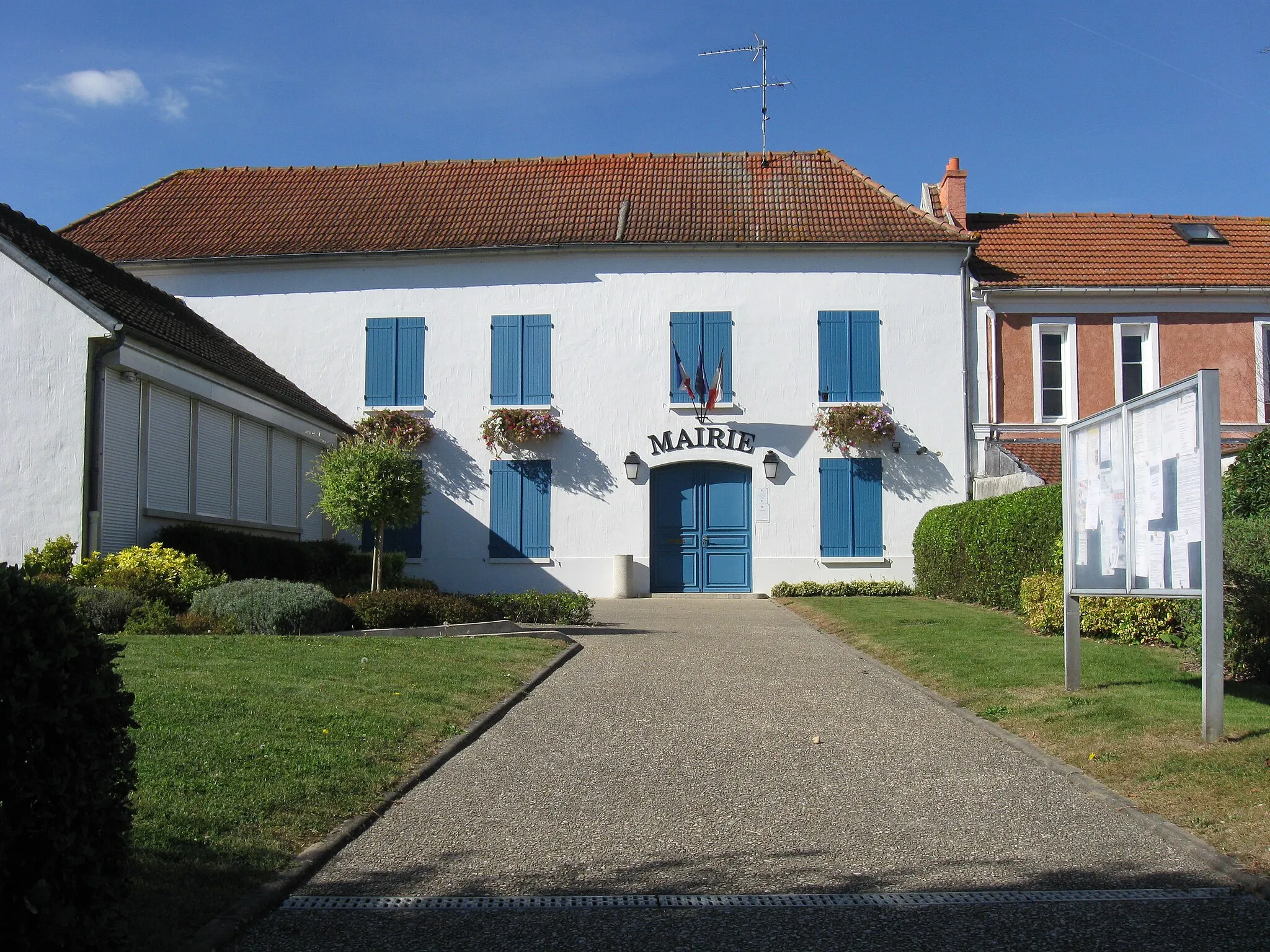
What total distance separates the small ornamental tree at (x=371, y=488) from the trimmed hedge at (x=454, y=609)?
1.71 meters

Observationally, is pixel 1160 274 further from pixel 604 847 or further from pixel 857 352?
pixel 604 847

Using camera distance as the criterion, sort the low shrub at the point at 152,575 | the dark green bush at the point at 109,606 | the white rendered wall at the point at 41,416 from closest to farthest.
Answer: the dark green bush at the point at 109,606
the low shrub at the point at 152,575
the white rendered wall at the point at 41,416

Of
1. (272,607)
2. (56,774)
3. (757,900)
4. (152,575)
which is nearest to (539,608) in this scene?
(272,607)

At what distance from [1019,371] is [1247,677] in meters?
14.0

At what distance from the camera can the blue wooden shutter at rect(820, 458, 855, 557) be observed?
71.3 feet

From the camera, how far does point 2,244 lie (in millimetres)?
14508

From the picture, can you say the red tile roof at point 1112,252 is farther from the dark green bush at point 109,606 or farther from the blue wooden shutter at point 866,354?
the dark green bush at point 109,606

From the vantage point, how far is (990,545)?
1586 centimetres

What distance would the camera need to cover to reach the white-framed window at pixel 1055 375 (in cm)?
2206

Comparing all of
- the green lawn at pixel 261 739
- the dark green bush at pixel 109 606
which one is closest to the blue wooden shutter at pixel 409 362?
the dark green bush at pixel 109 606

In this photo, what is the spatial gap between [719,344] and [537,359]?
3391 millimetres

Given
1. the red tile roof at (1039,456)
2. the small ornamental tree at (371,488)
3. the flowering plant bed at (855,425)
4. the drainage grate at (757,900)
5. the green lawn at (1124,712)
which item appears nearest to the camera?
the drainage grate at (757,900)

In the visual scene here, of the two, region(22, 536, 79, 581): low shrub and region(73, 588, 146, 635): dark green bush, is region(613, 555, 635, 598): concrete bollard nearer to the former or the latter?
region(22, 536, 79, 581): low shrub

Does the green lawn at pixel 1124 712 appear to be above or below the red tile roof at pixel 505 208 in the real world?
below
